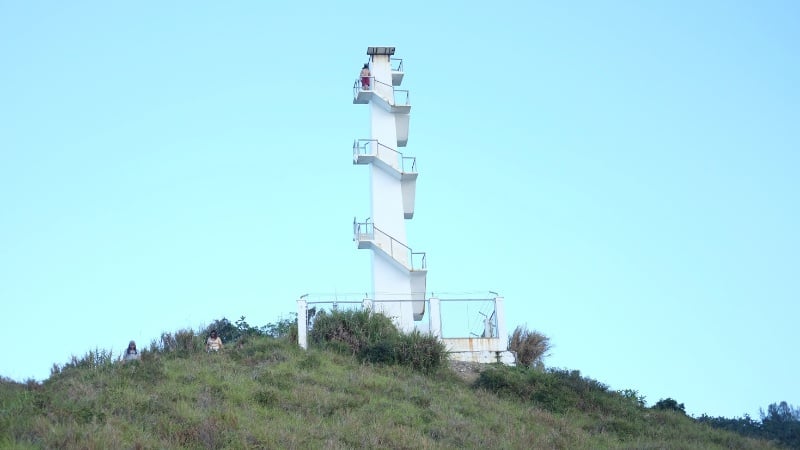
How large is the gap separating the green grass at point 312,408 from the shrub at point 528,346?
114 inches

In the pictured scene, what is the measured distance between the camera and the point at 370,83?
36.0 meters

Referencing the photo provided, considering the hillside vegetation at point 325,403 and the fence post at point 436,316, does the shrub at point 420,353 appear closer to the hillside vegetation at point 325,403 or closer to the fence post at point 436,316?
the hillside vegetation at point 325,403

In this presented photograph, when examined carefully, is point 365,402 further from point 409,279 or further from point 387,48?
point 387,48

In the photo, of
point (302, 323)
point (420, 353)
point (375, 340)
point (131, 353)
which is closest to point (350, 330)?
point (375, 340)

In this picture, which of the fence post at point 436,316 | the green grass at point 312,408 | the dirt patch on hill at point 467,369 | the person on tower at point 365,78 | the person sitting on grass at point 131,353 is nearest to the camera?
the green grass at point 312,408

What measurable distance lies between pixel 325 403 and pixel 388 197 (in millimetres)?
13322

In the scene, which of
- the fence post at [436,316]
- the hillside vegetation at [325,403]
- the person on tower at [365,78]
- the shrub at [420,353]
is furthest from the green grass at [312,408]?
the person on tower at [365,78]

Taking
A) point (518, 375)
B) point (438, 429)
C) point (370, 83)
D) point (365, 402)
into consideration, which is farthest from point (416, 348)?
point (370, 83)

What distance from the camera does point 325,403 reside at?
2175 cm

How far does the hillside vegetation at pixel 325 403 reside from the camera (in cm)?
1870

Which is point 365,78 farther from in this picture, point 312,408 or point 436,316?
point 312,408

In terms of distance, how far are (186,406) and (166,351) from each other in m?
6.58

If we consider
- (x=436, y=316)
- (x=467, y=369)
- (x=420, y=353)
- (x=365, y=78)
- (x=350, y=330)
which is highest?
(x=365, y=78)

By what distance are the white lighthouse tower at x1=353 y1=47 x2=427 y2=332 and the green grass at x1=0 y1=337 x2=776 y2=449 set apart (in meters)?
4.93
